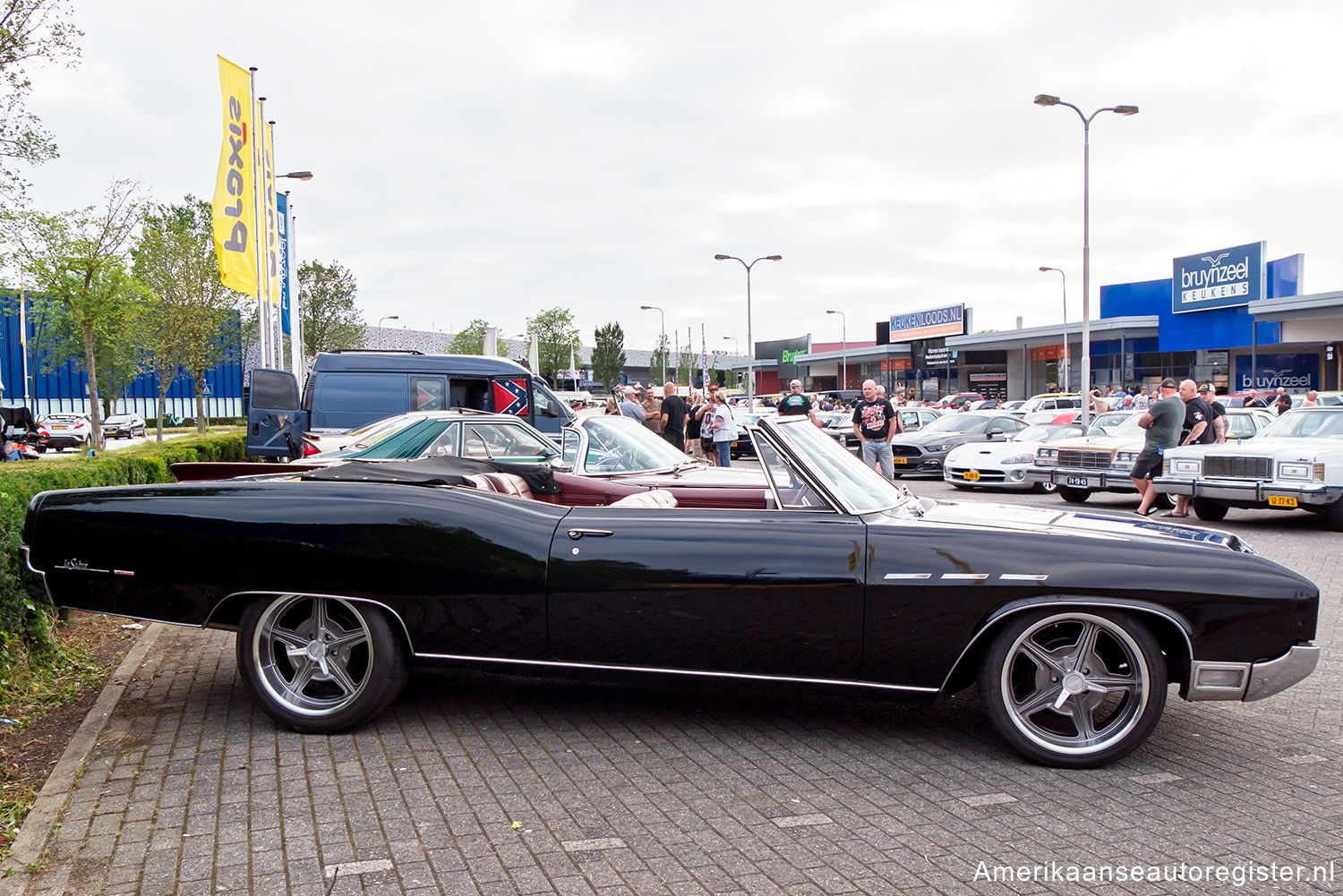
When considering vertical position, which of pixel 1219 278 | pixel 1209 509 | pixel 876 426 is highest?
pixel 1219 278

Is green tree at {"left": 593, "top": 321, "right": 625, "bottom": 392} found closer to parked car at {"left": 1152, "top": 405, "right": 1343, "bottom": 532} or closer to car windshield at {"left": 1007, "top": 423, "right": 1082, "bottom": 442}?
car windshield at {"left": 1007, "top": 423, "right": 1082, "bottom": 442}

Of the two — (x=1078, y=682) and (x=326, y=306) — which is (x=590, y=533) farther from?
(x=326, y=306)

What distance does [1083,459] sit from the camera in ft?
47.9

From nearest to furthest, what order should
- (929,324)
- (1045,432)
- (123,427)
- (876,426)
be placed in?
1. (876,426)
2. (1045,432)
3. (123,427)
4. (929,324)

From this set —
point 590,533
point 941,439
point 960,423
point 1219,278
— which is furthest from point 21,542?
point 1219,278

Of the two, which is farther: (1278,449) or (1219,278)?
(1219,278)

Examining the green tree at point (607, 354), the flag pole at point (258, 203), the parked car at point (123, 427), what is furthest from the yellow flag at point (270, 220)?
the green tree at point (607, 354)

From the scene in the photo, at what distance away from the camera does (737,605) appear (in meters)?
4.12

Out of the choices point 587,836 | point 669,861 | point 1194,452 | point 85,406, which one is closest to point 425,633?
point 587,836

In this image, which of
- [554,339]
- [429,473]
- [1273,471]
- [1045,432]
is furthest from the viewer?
[554,339]

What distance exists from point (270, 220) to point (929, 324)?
51101 millimetres

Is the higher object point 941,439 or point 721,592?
point 721,592

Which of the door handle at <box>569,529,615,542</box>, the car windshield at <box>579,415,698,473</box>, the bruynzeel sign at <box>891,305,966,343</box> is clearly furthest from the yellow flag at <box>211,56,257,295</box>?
the bruynzeel sign at <box>891,305,966,343</box>

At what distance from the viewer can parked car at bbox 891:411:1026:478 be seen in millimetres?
20594
